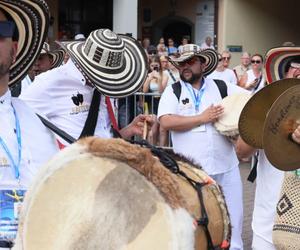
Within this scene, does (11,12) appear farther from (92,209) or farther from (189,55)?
(189,55)

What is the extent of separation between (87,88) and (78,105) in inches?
5.8

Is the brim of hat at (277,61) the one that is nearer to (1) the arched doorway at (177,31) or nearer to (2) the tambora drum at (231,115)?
(2) the tambora drum at (231,115)

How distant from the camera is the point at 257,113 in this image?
3.09m

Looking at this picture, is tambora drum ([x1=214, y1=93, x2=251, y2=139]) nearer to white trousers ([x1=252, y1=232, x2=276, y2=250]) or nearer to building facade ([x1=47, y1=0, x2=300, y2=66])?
white trousers ([x1=252, y1=232, x2=276, y2=250])

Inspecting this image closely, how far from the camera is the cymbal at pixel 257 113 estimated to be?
3045 millimetres

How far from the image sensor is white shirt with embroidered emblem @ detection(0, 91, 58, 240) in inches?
98.7

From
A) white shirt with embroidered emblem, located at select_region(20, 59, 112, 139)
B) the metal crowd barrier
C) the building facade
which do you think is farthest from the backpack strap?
the building facade

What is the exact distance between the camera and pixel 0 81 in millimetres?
2562

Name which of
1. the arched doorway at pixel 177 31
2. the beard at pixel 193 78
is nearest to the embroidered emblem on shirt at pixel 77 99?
the beard at pixel 193 78

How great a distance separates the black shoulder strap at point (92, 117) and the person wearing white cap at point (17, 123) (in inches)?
56.9

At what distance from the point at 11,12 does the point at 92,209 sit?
101cm

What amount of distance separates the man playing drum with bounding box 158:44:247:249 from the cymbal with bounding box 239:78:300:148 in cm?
229

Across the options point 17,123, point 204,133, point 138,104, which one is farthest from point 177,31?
point 17,123

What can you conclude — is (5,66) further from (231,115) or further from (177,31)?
(177,31)
